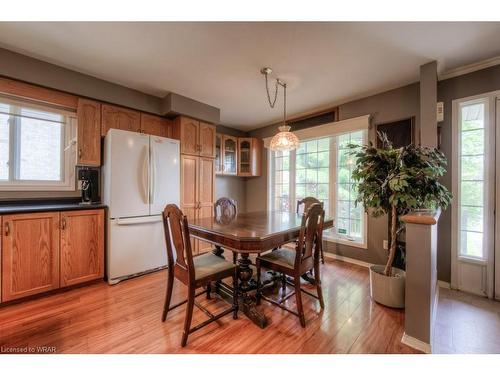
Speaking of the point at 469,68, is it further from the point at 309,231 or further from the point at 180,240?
the point at 180,240

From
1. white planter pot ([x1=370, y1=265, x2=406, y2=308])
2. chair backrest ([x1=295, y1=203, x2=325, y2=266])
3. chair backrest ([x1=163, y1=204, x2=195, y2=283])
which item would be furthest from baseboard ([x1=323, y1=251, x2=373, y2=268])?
chair backrest ([x1=163, y1=204, x2=195, y2=283])

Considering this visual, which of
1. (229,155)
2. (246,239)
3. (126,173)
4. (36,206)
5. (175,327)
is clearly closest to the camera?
(246,239)

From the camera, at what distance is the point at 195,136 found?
3.38 meters

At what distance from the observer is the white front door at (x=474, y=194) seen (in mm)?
2150

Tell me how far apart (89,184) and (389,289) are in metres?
3.52

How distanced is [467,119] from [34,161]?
15.7ft

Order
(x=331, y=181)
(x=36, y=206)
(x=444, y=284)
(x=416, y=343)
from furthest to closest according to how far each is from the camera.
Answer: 1. (x=331, y=181)
2. (x=444, y=284)
3. (x=36, y=206)
4. (x=416, y=343)

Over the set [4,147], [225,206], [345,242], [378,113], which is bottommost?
[345,242]

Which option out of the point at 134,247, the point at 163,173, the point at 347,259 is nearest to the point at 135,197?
the point at 163,173

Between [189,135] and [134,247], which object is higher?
[189,135]

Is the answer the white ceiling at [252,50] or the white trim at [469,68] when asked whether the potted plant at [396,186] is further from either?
the white trim at [469,68]

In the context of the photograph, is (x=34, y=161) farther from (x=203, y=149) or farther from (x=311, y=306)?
(x=311, y=306)

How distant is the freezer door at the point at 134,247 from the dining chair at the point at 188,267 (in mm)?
1055

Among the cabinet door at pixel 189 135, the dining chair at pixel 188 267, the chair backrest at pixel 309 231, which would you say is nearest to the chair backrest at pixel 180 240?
the dining chair at pixel 188 267
